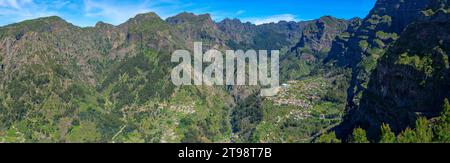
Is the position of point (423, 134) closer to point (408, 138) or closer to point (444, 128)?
point (408, 138)

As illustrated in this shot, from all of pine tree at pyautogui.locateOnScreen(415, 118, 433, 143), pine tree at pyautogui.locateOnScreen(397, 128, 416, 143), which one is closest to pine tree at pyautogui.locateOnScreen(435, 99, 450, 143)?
pine tree at pyautogui.locateOnScreen(415, 118, 433, 143)

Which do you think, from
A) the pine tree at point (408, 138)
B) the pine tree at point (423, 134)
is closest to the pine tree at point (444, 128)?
the pine tree at point (423, 134)

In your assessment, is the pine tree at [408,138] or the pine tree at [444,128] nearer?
the pine tree at [444,128]

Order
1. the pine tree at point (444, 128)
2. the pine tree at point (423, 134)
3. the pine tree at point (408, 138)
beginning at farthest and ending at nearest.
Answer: the pine tree at point (423, 134) < the pine tree at point (408, 138) < the pine tree at point (444, 128)

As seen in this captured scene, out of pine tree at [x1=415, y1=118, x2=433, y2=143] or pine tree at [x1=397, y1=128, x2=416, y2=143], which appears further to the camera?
pine tree at [x1=415, y1=118, x2=433, y2=143]

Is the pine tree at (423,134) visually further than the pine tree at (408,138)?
Yes

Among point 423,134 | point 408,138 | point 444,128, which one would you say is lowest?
point 408,138

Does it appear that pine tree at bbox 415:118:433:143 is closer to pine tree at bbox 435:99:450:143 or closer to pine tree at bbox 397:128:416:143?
pine tree at bbox 397:128:416:143

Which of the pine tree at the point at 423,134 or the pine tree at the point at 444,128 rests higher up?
the pine tree at the point at 444,128

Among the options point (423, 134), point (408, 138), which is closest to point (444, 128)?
point (423, 134)

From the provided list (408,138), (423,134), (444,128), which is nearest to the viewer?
(444,128)

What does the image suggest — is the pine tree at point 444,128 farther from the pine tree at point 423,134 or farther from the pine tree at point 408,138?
the pine tree at point 408,138

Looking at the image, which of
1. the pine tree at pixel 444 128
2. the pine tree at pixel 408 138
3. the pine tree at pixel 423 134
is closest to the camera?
the pine tree at pixel 444 128

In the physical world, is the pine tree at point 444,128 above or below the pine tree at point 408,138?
above
